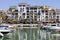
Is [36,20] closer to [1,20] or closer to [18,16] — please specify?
[18,16]

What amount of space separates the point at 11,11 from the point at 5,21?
7.39 meters

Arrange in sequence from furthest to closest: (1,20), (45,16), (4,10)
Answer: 1. (4,10)
2. (45,16)
3. (1,20)

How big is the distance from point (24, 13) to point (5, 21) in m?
6.86

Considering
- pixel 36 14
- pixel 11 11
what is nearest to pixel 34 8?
pixel 36 14

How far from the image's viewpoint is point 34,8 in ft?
221

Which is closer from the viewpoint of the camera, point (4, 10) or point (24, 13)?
point (24, 13)

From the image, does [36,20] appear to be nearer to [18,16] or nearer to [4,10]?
[18,16]

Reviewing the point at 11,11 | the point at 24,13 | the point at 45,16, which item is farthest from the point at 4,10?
the point at 45,16

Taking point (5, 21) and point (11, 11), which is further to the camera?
point (11, 11)

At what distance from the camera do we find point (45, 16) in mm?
66438

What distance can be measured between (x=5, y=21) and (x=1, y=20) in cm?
111

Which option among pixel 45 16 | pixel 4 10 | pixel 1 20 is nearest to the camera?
pixel 1 20

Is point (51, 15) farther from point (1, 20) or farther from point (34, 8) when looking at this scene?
point (1, 20)

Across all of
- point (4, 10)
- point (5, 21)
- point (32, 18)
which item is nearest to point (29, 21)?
point (32, 18)
